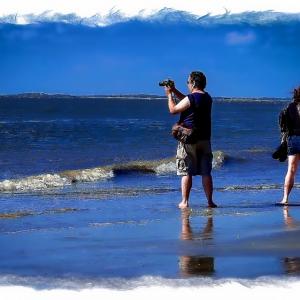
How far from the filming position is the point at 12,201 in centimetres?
1095

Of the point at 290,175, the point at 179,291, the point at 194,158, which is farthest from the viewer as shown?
the point at 290,175

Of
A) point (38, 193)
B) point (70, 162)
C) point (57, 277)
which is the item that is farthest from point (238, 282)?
point (70, 162)

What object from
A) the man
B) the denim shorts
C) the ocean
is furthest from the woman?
the man

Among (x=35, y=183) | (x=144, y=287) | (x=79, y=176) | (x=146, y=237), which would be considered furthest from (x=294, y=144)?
(x=79, y=176)

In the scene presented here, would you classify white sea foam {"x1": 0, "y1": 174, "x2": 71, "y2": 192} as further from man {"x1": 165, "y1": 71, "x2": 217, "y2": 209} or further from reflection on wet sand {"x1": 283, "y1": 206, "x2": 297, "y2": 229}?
reflection on wet sand {"x1": 283, "y1": 206, "x2": 297, "y2": 229}

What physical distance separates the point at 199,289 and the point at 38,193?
7.72 meters

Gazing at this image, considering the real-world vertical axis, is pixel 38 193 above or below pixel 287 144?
below

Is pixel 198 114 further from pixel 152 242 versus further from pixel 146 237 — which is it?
pixel 152 242

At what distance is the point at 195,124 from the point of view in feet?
30.2

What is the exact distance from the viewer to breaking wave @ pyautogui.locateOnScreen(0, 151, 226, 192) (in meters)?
14.2

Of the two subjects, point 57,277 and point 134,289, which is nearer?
point 134,289

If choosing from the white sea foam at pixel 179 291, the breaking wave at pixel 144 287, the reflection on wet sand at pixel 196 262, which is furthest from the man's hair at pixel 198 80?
the white sea foam at pixel 179 291

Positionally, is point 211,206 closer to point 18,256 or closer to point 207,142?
point 207,142

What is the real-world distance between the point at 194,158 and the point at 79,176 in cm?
704
